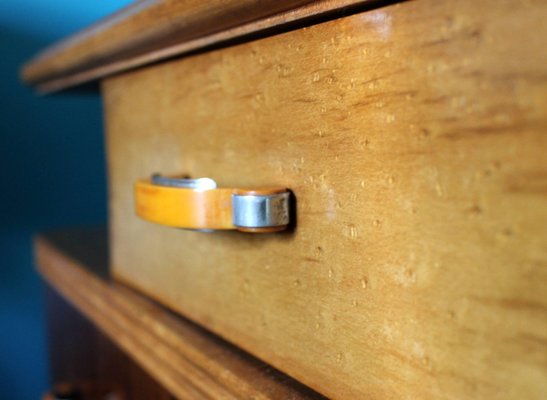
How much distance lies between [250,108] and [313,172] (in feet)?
0.25

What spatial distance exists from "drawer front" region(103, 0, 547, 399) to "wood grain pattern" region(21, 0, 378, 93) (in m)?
0.01

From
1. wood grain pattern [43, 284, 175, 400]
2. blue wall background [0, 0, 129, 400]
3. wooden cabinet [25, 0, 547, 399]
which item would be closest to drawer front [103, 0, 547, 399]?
wooden cabinet [25, 0, 547, 399]

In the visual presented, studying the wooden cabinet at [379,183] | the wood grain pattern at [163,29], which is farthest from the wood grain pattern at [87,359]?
the wood grain pattern at [163,29]

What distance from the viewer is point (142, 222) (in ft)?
1.89

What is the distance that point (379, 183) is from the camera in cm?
30

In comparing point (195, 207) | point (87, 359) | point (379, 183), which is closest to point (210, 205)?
point (195, 207)

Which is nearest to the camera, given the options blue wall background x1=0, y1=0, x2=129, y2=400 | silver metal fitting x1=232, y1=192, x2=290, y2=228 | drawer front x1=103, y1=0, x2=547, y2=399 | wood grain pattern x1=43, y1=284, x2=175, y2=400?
drawer front x1=103, y1=0, x2=547, y2=399

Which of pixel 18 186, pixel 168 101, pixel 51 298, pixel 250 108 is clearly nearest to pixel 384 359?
pixel 250 108

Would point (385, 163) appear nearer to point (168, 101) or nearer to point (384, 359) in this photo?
point (384, 359)

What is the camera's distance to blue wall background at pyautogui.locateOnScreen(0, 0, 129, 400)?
43.3 inches

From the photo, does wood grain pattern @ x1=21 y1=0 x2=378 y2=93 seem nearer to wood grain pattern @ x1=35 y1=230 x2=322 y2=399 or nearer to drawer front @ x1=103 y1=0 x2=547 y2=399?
drawer front @ x1=103 y1=0 x2=547 y2=399

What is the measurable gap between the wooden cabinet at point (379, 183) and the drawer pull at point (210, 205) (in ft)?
0.05

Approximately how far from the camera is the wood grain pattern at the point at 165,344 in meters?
0.38

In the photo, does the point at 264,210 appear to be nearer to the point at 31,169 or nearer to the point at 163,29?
the point at 163,29
